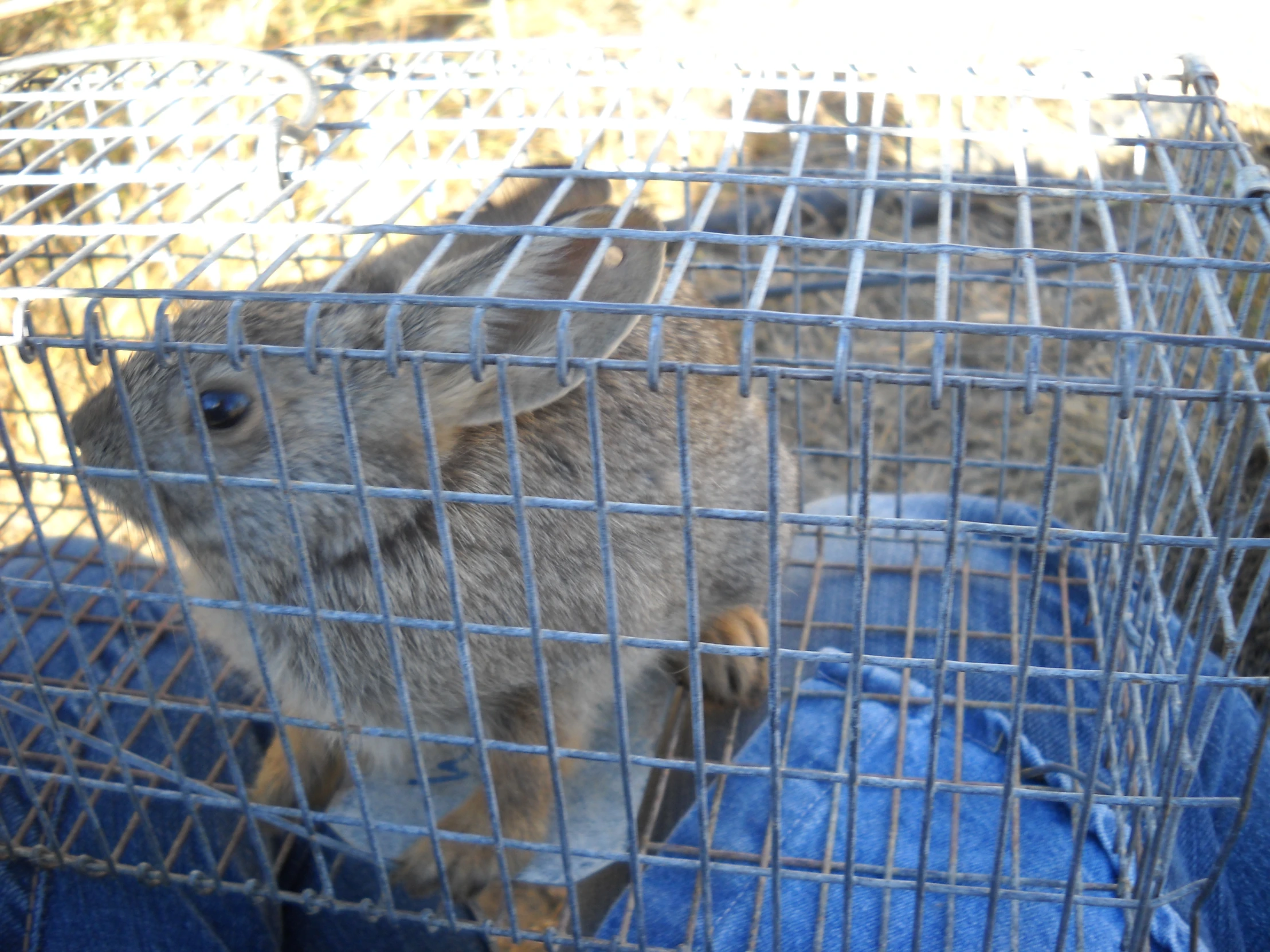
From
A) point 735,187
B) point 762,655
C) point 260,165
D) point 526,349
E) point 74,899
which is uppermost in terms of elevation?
point 260,165

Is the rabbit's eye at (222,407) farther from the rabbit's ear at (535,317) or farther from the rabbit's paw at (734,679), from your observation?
the rabbit's paw at (734,679)

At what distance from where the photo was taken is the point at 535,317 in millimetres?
1310

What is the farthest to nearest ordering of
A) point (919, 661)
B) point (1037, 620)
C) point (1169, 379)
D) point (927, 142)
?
1. point (927, 142)
2. point (1037, 620)
3. point (1169, 379)
4. point (919, 661)

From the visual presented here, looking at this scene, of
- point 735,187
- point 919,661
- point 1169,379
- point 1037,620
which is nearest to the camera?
point 919,661

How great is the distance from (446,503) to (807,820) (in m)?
0.65

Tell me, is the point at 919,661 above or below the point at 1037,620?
A: above

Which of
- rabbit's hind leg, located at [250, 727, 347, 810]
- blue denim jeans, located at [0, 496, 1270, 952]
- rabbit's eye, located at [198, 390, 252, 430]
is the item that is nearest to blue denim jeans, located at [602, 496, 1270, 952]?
blue denim jeans, located at [0, 496, 1270, 952]

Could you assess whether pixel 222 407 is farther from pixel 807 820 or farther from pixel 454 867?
pixel 807 820

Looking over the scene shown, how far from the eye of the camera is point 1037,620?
181 centimetres

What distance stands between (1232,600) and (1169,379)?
75 cm

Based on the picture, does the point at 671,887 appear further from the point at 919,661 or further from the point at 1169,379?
the point at 1169,379

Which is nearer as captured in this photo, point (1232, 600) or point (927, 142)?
point (1232, 600)

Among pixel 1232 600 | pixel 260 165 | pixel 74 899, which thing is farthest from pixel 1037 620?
pixel 74 899

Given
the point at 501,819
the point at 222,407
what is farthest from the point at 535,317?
the point at 501,819
